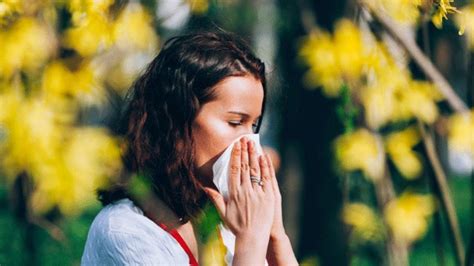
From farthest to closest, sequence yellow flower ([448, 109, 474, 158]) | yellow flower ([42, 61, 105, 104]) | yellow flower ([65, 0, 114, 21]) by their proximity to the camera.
→ yellow flower ([448, 109, 474, 158])
yellow flower ([42, 61, 105, 104])
yellow flower ([65, 0, 114, 21])

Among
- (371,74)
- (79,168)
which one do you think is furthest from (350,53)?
(79,168)

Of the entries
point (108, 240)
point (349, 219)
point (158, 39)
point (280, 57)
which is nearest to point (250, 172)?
point (108, 240)

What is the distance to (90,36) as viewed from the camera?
13.2ft

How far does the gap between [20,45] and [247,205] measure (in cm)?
172

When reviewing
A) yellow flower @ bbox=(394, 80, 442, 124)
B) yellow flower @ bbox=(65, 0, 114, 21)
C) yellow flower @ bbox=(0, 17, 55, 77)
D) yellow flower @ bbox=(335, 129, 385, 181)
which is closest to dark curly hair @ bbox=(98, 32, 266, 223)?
yellow flower @ bbox=(65, 0, 114, 21)

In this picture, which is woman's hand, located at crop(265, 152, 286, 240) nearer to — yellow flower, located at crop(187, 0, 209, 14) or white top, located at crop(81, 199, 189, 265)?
white top, located at crop(81, 199, 189, 265)

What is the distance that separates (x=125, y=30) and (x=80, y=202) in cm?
71

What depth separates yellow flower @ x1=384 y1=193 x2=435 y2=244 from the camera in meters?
4.79

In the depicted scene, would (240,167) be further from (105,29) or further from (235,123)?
(105,29)

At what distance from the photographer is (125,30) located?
4289 mm

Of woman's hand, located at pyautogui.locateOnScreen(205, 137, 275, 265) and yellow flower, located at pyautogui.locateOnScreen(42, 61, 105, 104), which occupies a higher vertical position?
woman's hand, located at pyautogui.locateOnScreen(205, 137, 275, 265)

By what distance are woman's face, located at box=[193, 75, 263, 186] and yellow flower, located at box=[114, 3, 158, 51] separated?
1.65 metres

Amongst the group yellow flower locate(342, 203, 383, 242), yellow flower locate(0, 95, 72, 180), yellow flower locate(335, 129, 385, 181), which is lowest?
yellow flower locate(342, 203, 383, 242)

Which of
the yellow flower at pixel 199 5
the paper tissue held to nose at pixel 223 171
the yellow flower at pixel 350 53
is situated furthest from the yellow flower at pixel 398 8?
the paper tissue held to nose at pixel 223 171
